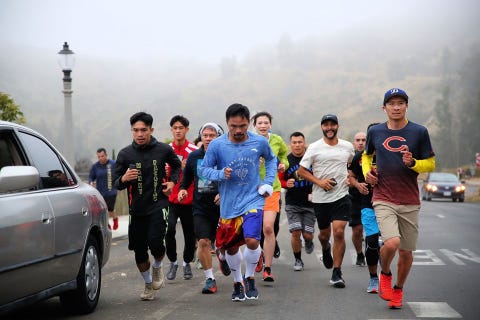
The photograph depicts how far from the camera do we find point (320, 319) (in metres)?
7.03

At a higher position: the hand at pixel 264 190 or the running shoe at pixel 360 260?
the hand at pixel 264 190

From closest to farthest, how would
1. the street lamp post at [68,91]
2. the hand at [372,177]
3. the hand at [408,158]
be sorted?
the hand at [408,158] < the hand at [372,177] < the street lamp post at [68,91]

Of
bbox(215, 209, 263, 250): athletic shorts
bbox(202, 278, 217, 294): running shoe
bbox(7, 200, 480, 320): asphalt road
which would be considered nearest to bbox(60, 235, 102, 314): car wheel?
bbox(7, 200, 480, 320): asphalt road

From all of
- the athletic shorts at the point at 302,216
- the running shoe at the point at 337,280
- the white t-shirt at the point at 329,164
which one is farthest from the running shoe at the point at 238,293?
the athletic shorts at the point at 302,216

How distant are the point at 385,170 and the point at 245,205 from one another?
1438 millimetres

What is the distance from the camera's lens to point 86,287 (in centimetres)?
724

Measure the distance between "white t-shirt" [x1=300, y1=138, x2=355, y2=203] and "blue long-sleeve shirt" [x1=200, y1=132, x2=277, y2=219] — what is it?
1.75m

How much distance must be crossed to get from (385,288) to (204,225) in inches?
91.4

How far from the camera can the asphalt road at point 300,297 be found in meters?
7.29

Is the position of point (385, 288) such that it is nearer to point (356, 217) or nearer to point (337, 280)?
point (337, 280)

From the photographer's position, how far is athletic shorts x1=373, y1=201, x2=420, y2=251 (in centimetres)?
764

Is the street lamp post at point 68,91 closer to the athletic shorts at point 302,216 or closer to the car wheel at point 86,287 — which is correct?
the athletic shorts at point 302,216

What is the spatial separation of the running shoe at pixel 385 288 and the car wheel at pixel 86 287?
270 centimetres

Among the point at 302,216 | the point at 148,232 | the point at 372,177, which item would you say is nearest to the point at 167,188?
the point at 148,232
